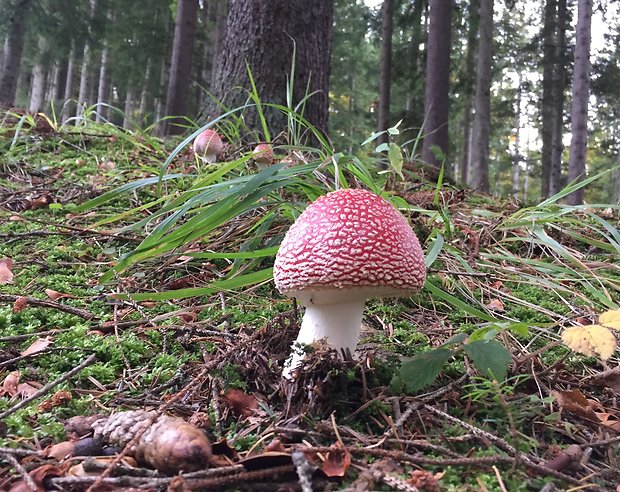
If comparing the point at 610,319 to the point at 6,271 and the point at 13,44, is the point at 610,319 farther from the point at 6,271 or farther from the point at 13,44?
the point at 13,44

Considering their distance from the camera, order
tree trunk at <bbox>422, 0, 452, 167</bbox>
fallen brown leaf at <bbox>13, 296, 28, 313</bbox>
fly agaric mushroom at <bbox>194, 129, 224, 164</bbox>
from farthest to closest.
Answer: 1. tree trunk at <bbox>422, 0, 452, 167</bbox>
2. fly agaric mushroom at <bbox>194, 129, 224, 164</bbox>
3. fallen brown leaf at <bbox>13, 296, 28, 313</bbox>

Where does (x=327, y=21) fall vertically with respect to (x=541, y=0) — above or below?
below

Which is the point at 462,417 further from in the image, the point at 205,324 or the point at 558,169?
the point at 558,169

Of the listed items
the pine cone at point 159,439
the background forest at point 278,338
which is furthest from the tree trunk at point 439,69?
the pine cone at point 159,439

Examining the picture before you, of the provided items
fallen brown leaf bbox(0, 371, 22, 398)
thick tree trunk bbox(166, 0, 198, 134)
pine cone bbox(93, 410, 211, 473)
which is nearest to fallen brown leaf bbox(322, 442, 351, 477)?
pine cone bbox(93, 410, 211, 473)

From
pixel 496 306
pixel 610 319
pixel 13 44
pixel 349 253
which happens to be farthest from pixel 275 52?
pixel 13 44

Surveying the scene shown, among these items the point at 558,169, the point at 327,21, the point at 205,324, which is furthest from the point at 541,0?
the point at 205,324

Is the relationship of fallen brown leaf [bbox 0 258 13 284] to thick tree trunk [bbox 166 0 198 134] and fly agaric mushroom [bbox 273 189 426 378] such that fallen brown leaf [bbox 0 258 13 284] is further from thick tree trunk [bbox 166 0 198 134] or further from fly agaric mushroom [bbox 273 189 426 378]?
thick tree trunk [bbox 166 0 198 134]
